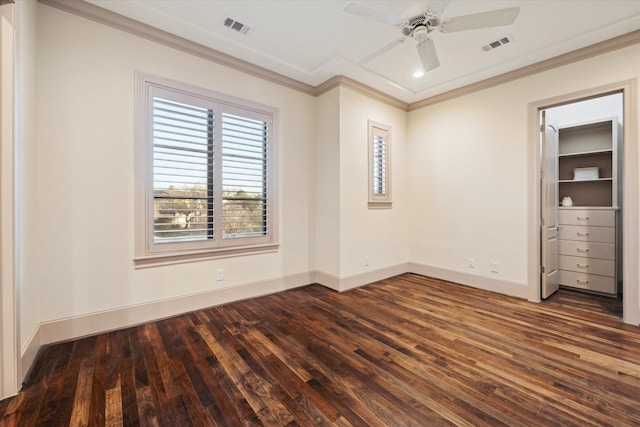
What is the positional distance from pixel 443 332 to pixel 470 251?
6.28 feet

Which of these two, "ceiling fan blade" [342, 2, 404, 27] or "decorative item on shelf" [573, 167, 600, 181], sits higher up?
"ceiling fan blade" [342, 2, 404, 27]

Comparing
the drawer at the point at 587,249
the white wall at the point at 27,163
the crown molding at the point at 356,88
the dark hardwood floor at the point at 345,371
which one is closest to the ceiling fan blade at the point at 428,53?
the crown molding at the point at 356,88

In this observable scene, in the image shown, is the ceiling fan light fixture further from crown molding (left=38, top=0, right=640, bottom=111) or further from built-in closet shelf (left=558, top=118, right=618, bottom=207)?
built-in closet shelf (left=558, top=118, right=618, bottom=207)

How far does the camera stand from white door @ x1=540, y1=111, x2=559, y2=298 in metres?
3.41

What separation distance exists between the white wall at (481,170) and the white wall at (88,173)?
135 inches

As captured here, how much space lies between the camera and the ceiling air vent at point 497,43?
9.46 feet

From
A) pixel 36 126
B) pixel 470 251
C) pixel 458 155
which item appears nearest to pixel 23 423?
pixel 36 126

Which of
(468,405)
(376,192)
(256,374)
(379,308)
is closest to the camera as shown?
(468,405)

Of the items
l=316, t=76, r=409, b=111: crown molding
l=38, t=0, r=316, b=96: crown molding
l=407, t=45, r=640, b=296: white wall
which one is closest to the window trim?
l=316, t=76, r=409, b=111: crown molding

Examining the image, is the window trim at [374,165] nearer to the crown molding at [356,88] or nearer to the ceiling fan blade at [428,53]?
the crown molding at [356,88]

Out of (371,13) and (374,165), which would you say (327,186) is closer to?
(374,165)

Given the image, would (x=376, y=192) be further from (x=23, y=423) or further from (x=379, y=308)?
(x=23, y=423)

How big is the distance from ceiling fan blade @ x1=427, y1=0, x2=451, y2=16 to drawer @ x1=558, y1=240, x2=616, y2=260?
12.0 feet

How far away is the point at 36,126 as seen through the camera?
2.22 m
